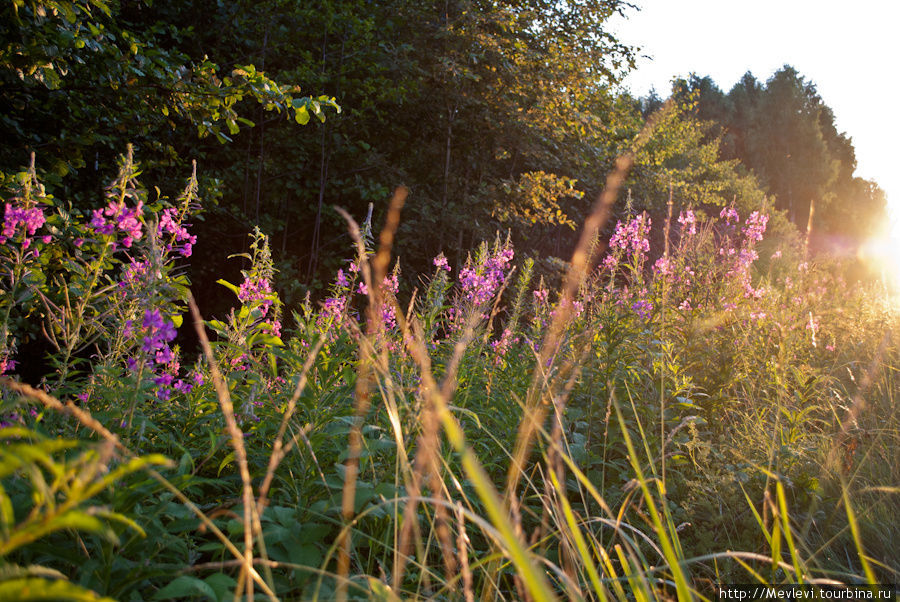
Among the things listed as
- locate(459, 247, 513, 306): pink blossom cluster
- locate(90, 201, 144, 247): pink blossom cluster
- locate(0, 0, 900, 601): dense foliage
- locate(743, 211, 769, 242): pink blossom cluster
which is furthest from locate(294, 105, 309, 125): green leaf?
locate(743, 211, 769, 242): pink blossom cluster

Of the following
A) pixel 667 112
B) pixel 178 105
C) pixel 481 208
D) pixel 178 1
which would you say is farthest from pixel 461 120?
pixel 667 112

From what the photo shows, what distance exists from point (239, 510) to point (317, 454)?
0.43 meters

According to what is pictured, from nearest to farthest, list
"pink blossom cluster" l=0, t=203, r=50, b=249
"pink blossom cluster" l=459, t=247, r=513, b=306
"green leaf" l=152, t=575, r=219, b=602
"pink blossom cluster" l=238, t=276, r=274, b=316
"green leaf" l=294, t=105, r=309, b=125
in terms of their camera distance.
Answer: "green leaf" l=152, t=575, r=219, b=602 < "pink blossom cluster" l=0, t=203, r=50, b=249 < "pink blossom cluster" l=238, t=276, r=274, b=316 < "pink blossom cluster" l=459, t=247, r=513, b=306 < "green leaf" l=294, t=105, r=309, b=125

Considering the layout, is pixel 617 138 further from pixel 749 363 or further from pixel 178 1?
pixel 749 363

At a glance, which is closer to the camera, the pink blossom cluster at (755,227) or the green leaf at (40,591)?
the green leaf at (40,591)

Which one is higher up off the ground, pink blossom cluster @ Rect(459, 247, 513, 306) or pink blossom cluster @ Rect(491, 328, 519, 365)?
pink blossom cluster @ Rect(459, 247, 513, 306)

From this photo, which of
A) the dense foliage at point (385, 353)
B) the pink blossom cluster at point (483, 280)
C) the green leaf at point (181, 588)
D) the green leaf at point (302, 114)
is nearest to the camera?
the green leaf at point (181, 588)

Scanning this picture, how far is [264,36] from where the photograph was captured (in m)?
8.48

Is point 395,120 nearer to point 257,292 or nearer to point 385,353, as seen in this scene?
point 257,292

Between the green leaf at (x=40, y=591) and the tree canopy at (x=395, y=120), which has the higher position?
the tree canopy at (x=395, y=120)

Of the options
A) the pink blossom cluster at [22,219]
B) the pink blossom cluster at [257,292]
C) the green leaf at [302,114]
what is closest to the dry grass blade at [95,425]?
the pink blossom cluster at [22,219]

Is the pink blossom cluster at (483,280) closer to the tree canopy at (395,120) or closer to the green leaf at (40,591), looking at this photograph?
the green leaf at (40,591)

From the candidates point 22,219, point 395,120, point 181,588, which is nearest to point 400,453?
point 181,588

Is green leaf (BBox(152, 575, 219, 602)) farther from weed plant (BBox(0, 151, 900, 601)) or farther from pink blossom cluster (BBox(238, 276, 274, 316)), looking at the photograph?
pink blossom cluster (BBox(238, 276, 274, 316))
